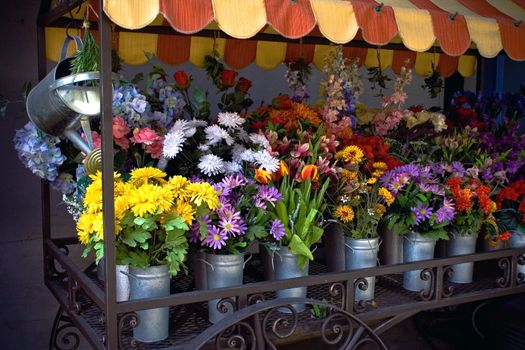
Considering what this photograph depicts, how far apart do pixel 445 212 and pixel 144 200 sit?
114 cm

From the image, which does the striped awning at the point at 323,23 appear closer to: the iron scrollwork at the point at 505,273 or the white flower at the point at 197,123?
the white flower at the point at 197,123

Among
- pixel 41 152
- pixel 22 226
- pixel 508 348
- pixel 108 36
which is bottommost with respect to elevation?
pixel 508 348

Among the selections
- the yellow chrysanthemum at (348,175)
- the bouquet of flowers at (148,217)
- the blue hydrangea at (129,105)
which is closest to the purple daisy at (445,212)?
the yellow chrysanthemum at (348,175)

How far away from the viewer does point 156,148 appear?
75.2 inches

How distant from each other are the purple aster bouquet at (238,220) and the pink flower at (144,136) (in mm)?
259

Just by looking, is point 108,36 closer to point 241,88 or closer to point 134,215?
point 134,215

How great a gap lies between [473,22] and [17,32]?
212 cm

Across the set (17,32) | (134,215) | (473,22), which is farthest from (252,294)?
(17,32)

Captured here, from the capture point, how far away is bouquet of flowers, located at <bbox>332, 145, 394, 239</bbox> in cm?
208

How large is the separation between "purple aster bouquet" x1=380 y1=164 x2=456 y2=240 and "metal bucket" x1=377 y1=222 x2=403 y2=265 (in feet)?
0.15

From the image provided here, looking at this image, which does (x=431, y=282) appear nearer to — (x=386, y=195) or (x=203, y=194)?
(x=386, y=195)

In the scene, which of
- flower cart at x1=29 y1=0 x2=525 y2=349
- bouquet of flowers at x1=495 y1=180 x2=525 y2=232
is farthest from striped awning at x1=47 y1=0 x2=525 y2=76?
bouquet of flowers at x1=495 y1=180 x2=525 y2=232

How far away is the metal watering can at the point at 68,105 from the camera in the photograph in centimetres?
181

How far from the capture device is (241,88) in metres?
2.27
